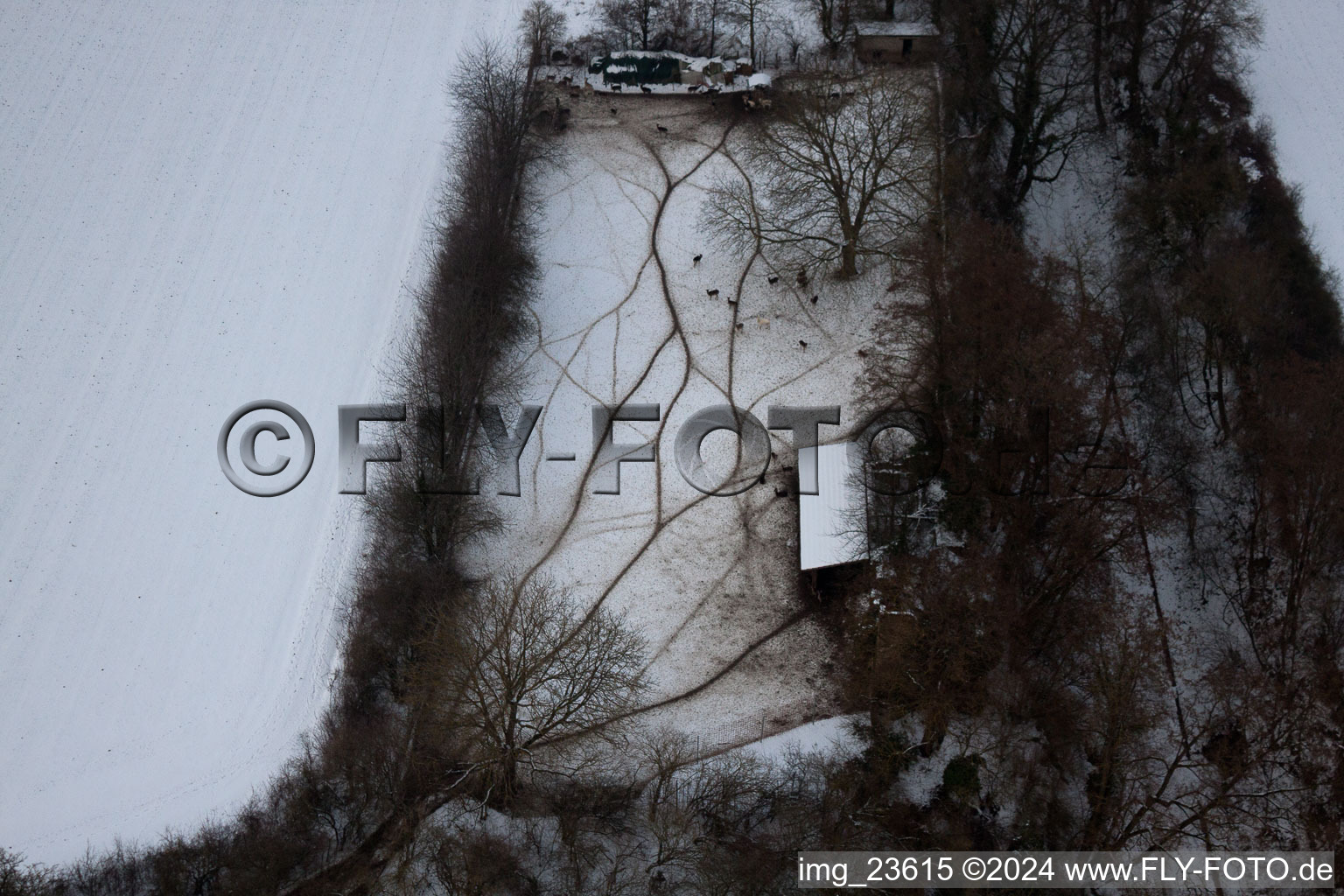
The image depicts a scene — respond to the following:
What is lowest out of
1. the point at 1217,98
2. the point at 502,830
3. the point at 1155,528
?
the point at 502,830

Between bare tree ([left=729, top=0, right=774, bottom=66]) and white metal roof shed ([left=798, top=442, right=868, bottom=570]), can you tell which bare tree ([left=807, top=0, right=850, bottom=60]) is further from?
white metal roof shed ([left=798, top=442, right=868, bottom=570])

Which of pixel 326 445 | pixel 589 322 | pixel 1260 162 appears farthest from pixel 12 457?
pixel 1260 162

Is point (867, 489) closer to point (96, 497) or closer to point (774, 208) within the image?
point (774, 208)

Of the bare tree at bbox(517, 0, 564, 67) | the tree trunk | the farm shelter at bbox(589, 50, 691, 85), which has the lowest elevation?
the tree trunk

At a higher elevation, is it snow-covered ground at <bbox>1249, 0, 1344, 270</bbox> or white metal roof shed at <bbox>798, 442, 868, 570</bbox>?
snow-covered ground at <bbox>1249, 0, 1344, 270</bbox>

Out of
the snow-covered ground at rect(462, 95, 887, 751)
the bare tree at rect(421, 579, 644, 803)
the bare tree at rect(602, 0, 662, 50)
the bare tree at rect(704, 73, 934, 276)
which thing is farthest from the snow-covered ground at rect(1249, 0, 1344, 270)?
the bare tree at rect(421, 579, 644, 803)

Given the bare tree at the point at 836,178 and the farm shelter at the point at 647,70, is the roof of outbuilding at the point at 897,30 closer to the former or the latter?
the bare tree at the point at 836,178
